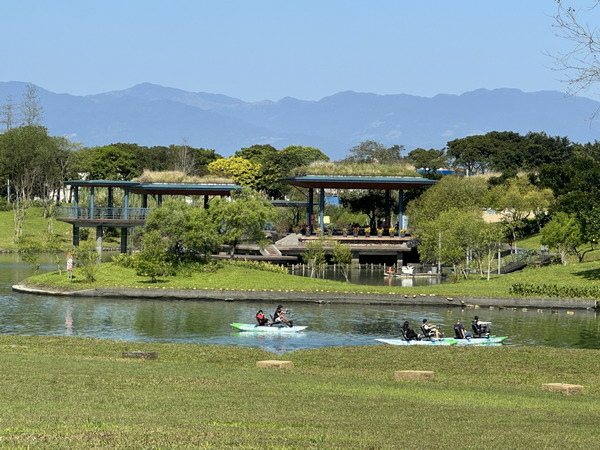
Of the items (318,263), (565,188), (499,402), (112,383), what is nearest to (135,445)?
(112,383)

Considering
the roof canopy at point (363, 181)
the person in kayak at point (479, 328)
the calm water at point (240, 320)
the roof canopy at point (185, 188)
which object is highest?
the roof canopy at point (363, 181)

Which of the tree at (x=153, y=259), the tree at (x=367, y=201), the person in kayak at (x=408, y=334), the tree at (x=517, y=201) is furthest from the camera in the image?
the tree at (x=367, y=201)

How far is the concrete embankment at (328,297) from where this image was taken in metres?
62.4

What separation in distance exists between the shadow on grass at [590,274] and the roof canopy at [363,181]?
27.3m

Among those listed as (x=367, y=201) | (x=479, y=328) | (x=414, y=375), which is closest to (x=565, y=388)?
(x=414, y=375)

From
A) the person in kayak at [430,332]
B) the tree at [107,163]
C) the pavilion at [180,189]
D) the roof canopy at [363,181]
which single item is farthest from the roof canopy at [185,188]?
the tree at [107,163]

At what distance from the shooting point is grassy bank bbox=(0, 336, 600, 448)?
704 inches

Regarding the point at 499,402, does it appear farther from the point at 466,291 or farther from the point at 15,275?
the point at 15,275

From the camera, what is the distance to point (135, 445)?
16500mm

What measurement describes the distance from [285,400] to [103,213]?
6999cm

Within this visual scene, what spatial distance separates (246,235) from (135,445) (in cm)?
6721

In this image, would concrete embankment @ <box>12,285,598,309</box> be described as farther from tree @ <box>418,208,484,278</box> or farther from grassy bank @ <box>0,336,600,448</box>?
grassy bank @ <box>0,336,600,448</box>

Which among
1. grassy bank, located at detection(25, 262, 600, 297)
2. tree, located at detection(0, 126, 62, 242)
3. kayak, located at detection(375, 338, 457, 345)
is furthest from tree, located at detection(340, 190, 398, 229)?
kayak, located at detection(375, 338, 457, 345)

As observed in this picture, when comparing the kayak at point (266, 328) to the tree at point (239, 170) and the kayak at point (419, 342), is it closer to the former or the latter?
the kayak at point (419, 342)
